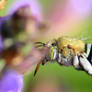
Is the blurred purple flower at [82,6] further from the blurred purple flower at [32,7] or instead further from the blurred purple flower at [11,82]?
the blurred purple flower at [11,82]

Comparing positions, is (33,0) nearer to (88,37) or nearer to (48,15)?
(48,15)

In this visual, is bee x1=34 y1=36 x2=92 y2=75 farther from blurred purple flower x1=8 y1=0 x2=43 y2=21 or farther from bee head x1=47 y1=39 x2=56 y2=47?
blurred purple flower x1=8 y1=0 x2=43 y2=21

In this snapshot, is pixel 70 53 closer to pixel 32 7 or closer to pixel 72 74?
pixel 72 74

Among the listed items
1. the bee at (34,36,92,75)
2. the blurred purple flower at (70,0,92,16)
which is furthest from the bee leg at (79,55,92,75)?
the blurred purple flower at (70,0,92,16)

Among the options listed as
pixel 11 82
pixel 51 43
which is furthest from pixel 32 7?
pixel 11 82

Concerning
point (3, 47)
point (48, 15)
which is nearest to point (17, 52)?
point (3, 47)

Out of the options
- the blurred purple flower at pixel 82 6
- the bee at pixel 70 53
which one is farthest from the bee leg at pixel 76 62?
the blurred purple flower at pixel 82 6

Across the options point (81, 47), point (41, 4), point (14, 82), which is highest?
point (41, 4)
